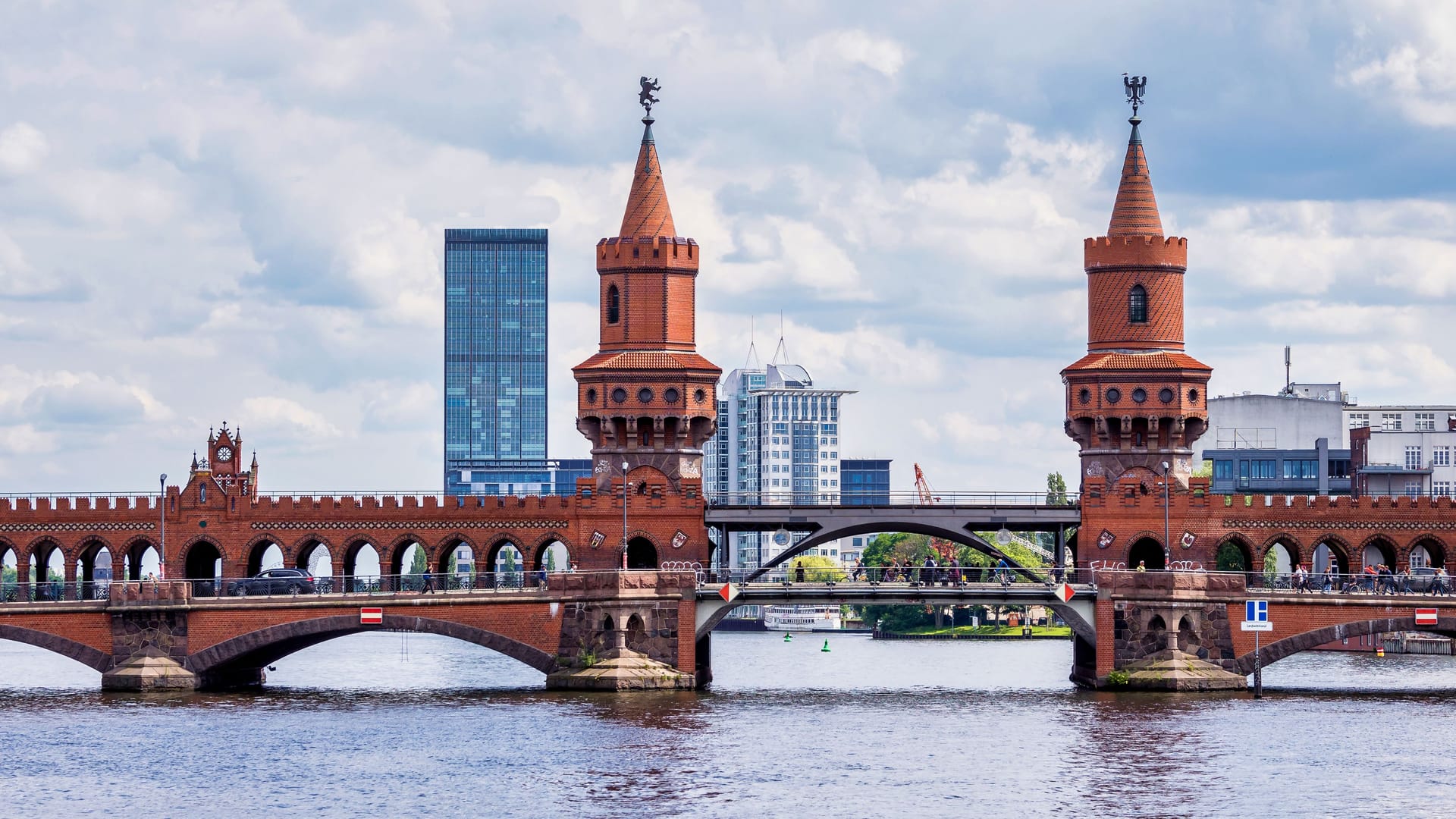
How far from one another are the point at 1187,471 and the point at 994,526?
10424mm

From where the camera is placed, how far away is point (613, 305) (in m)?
121

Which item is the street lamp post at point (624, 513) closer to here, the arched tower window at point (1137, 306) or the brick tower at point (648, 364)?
the brick tower at point (648, 364)

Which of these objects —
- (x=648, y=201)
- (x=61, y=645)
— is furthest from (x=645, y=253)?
(x=61, y=645)

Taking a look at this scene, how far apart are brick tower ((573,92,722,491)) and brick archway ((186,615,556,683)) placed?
11.4 meters

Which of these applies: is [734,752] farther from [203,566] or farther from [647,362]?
[203,566]

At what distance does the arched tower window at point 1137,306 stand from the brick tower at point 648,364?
2102cm

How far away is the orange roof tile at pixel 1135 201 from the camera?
122 meters

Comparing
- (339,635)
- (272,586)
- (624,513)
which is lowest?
(339,635)

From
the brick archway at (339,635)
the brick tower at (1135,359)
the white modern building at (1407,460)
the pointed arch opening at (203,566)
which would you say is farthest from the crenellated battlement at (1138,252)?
the white modern building at (1407,460)

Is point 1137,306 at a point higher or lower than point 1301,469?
higher

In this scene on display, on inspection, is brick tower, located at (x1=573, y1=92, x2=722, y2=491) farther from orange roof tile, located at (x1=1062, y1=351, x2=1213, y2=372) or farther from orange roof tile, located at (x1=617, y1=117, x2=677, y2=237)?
orange roof tile, located at (x1=1062, y1=351, x2=1213, y2=372)

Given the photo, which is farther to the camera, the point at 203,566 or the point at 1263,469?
the point at 1263,469

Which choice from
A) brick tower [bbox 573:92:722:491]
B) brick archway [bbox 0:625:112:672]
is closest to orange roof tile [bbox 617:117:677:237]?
brick tower [bbox 573:92:722:491]

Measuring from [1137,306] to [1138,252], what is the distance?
271 cm
